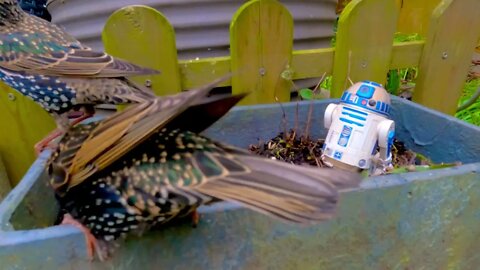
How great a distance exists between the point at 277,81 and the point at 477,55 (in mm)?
2780

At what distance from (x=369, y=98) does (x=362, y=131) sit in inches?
4.4

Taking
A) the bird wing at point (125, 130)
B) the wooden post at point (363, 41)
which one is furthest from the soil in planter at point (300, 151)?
the bird wing at point (125, 130)

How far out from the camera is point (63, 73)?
144cm

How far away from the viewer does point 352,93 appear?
1479 millimetres

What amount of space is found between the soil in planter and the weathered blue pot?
0.44 metres

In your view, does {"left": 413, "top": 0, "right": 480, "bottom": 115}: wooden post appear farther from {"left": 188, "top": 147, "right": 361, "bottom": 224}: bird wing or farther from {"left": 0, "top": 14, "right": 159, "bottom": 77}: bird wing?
{"left": 188, "top": 147, "right": 361, "bottom": 224}: bird wing

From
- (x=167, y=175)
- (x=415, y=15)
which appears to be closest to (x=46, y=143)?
(x=167, y=175)

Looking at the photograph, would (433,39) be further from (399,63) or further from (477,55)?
(477,55)

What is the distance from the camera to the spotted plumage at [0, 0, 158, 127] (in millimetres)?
1420

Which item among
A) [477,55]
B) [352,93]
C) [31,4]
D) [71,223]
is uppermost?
[31,4]

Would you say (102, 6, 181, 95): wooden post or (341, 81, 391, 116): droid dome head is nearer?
(341, 81, 391, 116): droid dome head

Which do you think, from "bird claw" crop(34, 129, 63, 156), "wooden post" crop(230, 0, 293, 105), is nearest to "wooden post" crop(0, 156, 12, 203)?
"bird claw" crop(34, 129, 63, 156)

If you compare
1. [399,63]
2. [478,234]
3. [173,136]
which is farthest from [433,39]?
[173,136]

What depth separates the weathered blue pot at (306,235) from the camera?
0.96 m
